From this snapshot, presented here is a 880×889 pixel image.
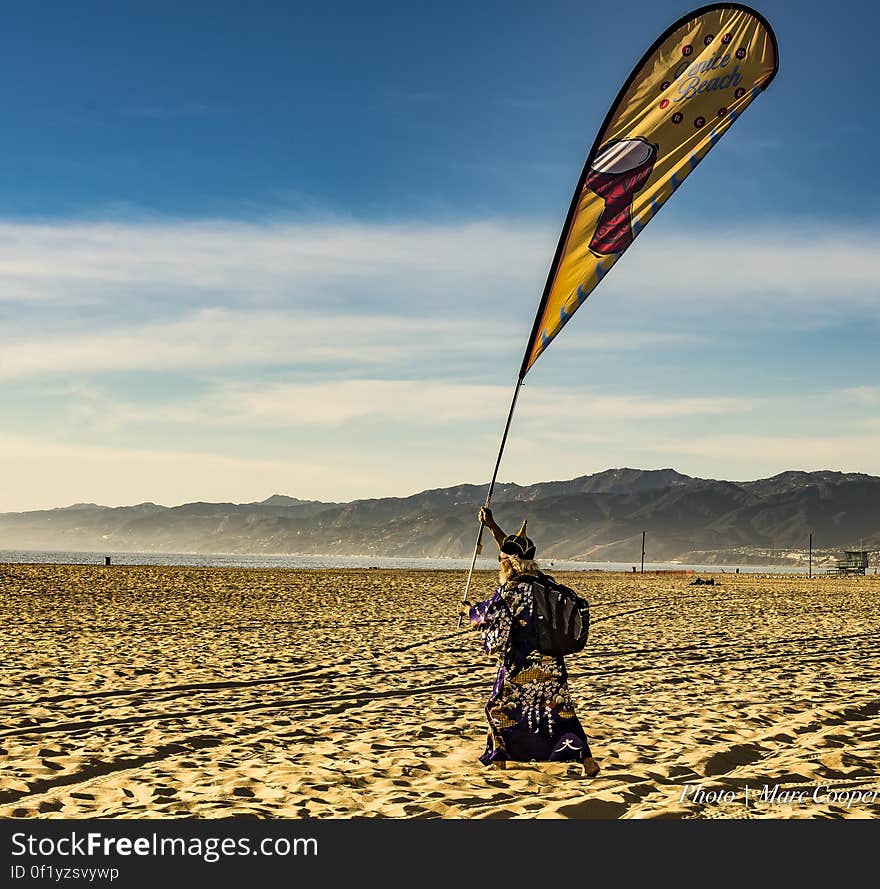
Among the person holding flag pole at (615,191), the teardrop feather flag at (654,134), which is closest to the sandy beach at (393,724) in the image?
the person holding flag pole at (615,191)

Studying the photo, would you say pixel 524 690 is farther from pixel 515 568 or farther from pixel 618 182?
pixel 618 182

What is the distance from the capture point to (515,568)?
6930 mm

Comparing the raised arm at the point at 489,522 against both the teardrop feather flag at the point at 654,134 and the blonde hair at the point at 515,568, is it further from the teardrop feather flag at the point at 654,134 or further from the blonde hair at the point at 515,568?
the teardrop feather flag at the point at 654,134

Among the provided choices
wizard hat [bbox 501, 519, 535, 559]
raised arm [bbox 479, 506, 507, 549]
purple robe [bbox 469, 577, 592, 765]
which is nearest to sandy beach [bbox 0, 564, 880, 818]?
purple robe [bbox 469, 577, 592, 765]

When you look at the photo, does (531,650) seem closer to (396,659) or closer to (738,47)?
(738,47)

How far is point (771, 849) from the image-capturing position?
508cm

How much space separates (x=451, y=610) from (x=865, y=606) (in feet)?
50.6

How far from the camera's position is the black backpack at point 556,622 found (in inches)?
270

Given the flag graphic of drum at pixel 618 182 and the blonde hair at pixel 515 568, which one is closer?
the blonde hair at pixel 515 568

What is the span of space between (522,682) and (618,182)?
3.80 m

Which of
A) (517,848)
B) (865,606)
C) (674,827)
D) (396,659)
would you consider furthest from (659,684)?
(865,606)

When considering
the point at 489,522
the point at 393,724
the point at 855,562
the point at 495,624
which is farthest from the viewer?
the point at 855,562

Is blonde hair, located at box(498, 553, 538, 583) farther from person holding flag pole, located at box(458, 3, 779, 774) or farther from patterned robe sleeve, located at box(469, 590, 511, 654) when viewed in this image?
patterned robe sleeve, located at box(469, 590, 511, 654)

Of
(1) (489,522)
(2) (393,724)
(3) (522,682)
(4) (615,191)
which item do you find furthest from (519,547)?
(2) (393,724)
